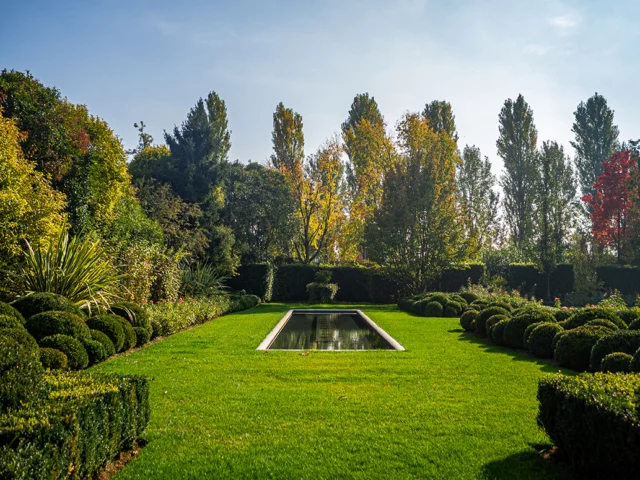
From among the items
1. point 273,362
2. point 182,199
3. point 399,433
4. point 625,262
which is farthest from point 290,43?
point 625,262

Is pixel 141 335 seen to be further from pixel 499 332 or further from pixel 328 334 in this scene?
pixel 499 332

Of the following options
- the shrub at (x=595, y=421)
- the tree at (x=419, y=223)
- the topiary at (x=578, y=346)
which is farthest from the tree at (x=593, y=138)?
the shrub at (x=595, y=421)

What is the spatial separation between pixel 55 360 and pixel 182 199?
18040mm

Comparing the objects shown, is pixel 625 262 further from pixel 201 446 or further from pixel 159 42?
pixel 201 446

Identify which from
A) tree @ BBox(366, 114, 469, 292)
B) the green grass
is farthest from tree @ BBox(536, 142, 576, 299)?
the green grass

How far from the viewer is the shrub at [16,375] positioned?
339 centimetres

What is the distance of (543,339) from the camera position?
871 centimetres

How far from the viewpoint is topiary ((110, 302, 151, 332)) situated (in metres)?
10.3

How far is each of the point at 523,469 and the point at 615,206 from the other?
30.9 m

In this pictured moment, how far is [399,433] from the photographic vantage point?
4543mm

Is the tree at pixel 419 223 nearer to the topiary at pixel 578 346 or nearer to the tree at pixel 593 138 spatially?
the topiary at pixel 578 346

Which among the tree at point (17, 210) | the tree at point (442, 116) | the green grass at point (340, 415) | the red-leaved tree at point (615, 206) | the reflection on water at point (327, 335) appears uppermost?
the tree at point (442, 116)

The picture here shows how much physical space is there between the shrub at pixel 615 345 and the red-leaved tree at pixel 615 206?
25652mm

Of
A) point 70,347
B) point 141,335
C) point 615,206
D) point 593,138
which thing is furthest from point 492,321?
point 593,138
